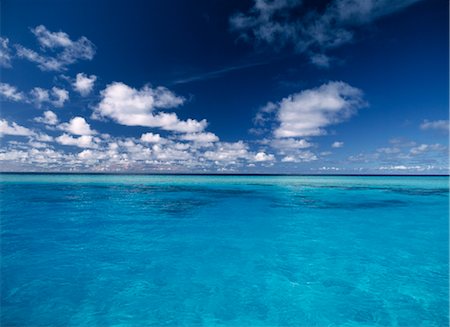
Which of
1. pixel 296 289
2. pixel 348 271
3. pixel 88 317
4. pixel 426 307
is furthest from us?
pixel 348 271

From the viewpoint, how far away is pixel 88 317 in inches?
261

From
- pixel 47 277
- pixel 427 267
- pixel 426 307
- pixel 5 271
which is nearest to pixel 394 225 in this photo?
pixel 427 267

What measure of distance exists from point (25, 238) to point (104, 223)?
4685mm

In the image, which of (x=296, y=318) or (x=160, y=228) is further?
(x=160, y=228)

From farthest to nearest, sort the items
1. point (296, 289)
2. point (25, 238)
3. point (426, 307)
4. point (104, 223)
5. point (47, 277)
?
1. point (104, 223)
2. point (25, 238)
3. point (47, 277)
4. point (296, 289)
5. point (426, 307)

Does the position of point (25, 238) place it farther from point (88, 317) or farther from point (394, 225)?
point (394, 225)

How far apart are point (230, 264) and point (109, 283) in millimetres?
4775

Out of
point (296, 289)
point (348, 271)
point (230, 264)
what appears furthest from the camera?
point (230, 264)

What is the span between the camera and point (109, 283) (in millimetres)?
8500

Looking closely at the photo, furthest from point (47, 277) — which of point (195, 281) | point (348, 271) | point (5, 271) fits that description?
point (348, 271)

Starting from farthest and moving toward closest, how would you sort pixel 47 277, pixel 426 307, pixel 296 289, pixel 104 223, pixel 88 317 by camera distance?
pixel 104 223 → pixel 47 277 → pixel 296 289 → pixel 426 307 → pixel 88 317

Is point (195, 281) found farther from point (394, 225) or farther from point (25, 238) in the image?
point (394, 225)

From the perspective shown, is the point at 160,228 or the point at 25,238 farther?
the point at 160,228

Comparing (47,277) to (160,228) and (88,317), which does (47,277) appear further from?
(160,228)
